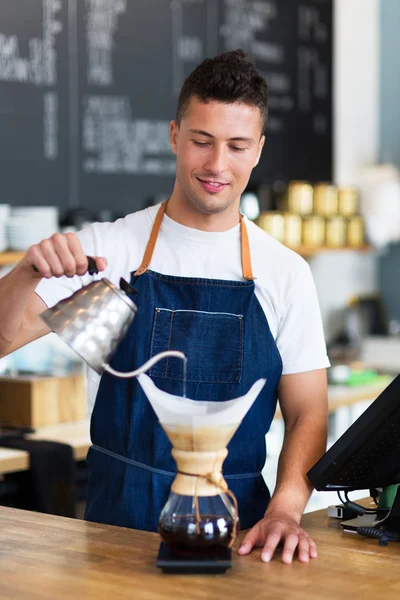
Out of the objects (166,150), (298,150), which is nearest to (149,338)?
(166,150)

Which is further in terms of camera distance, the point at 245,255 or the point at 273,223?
the point at 273,223

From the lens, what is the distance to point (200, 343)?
7.16ft

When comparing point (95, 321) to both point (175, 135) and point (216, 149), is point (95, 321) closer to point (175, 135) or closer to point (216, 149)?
point (216, 149)

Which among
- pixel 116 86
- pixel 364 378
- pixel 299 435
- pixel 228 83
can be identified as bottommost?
pixel 364 378

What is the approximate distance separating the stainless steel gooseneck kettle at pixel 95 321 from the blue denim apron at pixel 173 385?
1.60 feet

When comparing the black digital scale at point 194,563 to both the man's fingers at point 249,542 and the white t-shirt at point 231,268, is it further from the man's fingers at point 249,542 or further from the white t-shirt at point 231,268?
the white t-shirt at point 231,268

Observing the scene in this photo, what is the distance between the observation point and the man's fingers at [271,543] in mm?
1706

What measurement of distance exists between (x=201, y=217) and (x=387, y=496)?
0.69 meters

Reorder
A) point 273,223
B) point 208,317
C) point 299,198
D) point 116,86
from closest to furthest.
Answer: point 208,317 < point 116,86 < point 273,223 < point 299,198

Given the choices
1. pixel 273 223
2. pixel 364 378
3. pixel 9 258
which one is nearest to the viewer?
pixel 9 258

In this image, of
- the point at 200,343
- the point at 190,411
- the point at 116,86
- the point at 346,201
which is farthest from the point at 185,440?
the point at 346,201

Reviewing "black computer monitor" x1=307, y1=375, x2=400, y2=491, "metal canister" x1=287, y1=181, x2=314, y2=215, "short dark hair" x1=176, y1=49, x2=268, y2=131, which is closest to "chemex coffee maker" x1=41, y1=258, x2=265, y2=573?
"black computer monitor" x1=307, y1=375, x2=400, y2=491

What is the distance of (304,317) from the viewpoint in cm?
222

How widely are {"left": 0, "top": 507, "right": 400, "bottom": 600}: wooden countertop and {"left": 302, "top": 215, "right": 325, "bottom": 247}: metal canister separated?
11.3 ft
